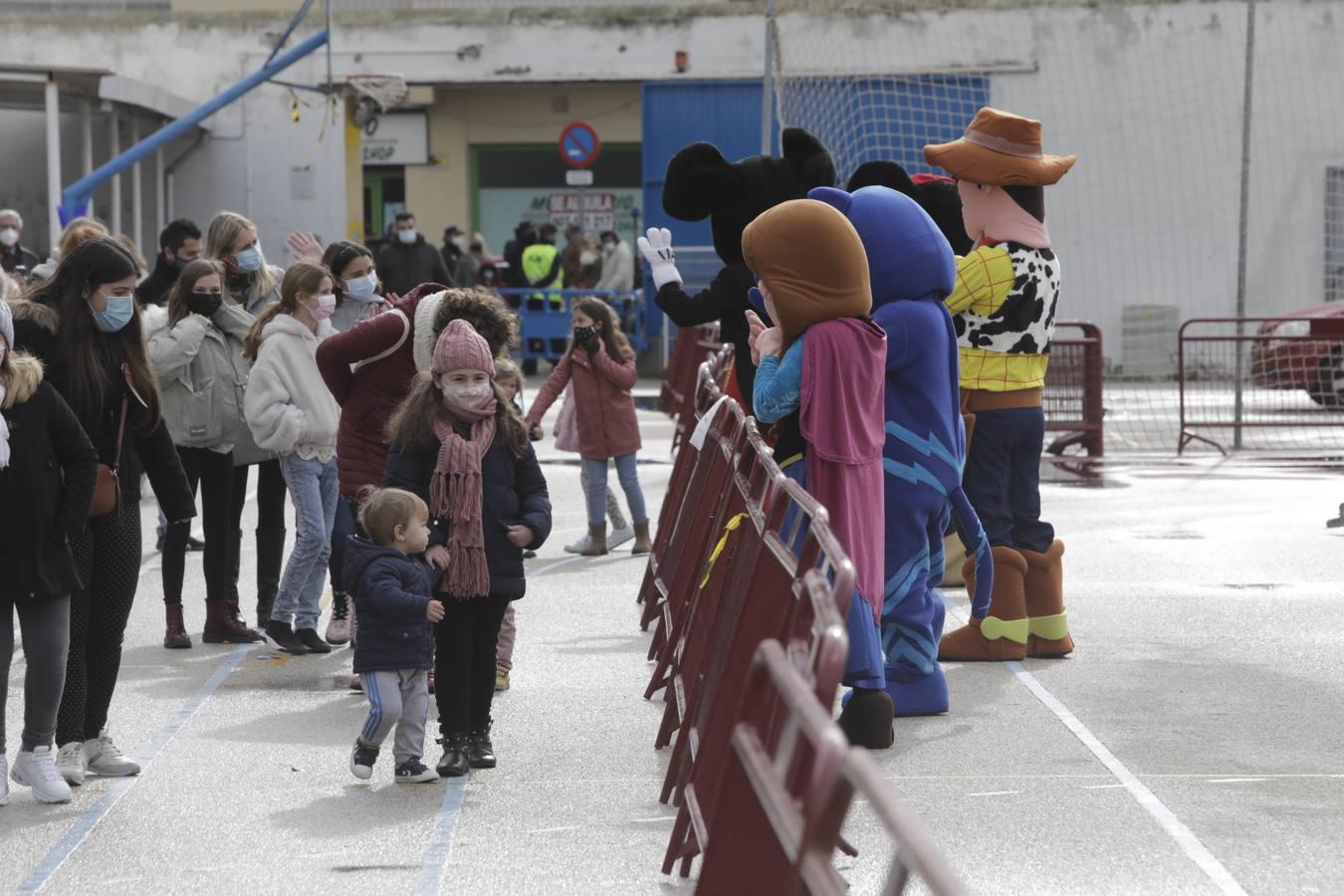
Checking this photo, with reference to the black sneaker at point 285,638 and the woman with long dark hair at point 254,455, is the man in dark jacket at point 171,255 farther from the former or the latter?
the black sneaker at point 285,638

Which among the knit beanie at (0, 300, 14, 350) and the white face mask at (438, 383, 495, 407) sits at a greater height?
the knit beanie at (0, 300, 14, 350)

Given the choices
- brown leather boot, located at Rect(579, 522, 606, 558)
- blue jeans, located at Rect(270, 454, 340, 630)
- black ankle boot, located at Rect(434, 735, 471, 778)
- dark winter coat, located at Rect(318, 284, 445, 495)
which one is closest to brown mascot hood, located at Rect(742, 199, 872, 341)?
dark winter coat, located at Rect(318, 284, 445, 495)

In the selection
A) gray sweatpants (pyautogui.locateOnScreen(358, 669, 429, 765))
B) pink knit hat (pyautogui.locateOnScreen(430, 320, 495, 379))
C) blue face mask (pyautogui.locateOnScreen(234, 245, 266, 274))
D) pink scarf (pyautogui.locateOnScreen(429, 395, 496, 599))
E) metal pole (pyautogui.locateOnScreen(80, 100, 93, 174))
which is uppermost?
metal pole (pyautogui.locateOnScreen(80, 100, 93, 174))

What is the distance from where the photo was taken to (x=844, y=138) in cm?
2142

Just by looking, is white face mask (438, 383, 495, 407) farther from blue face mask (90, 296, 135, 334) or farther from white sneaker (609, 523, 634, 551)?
white sneaker (609, 523, 634, 551)

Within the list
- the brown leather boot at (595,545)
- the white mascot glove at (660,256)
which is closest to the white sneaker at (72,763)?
the white mascot glove at (660,256)

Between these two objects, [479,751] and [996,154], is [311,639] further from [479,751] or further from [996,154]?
[996,154]

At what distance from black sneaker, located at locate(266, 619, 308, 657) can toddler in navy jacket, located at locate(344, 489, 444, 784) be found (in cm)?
233

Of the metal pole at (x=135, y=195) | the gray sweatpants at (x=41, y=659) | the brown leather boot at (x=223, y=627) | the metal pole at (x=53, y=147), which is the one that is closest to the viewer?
the gray sweatpants at (x=41, y=659)

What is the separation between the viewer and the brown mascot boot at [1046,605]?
26.4ft

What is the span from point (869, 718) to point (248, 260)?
4.16m

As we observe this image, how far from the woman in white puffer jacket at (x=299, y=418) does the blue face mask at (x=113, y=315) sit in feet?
6.01

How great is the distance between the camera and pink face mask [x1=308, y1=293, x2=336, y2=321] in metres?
8.31

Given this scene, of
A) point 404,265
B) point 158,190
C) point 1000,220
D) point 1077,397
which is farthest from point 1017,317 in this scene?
point 158,190
